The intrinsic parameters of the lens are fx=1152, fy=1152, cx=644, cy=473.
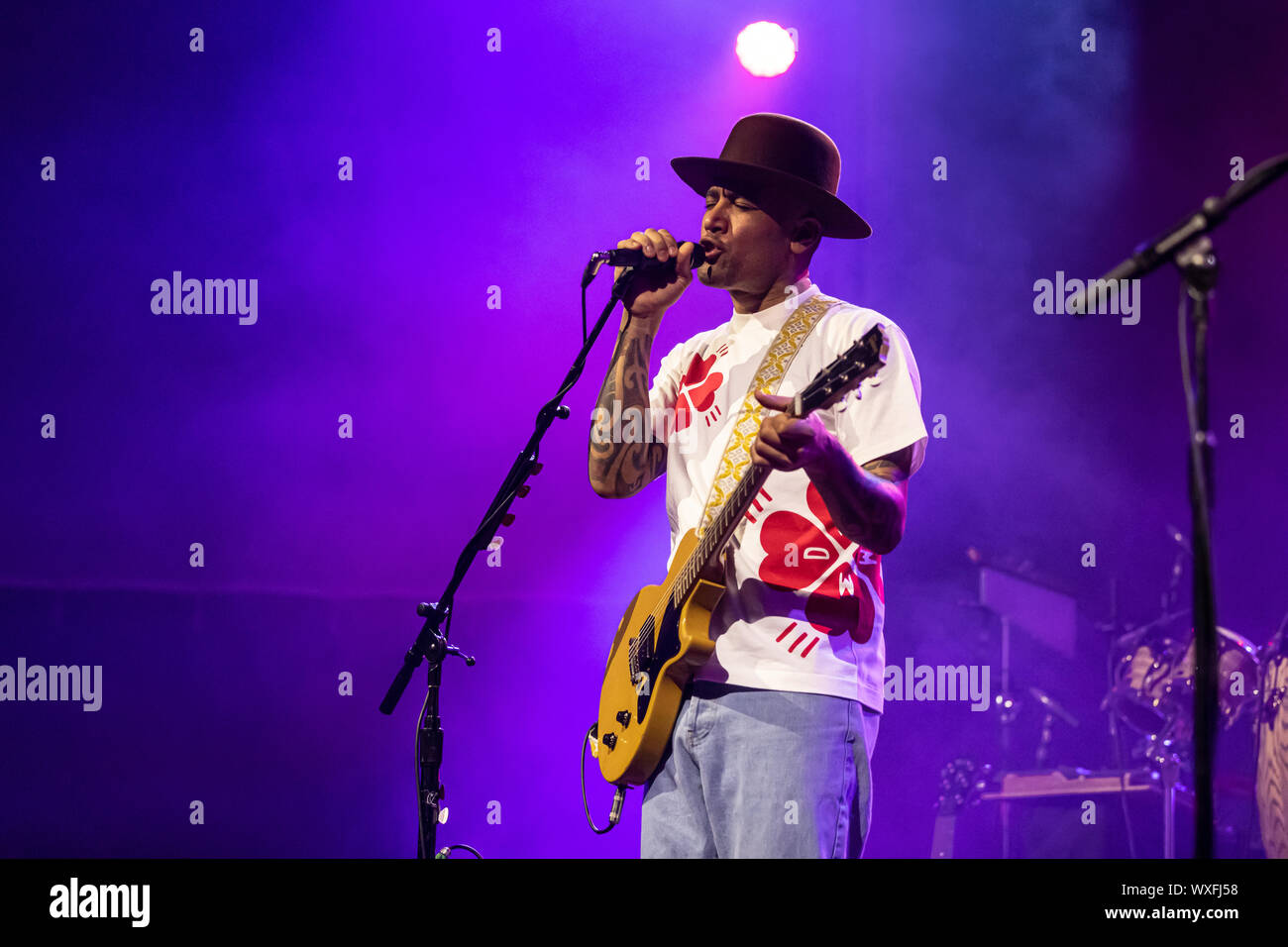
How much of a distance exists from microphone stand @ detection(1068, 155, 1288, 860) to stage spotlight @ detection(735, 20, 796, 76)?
2.62 meters

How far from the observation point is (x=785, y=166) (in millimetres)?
2664

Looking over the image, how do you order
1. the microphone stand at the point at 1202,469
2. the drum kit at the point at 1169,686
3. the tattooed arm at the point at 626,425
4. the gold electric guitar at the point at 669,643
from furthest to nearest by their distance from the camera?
the drum kit at the point at 1169,686
the tattooed arm at the point at 626,425
the gold electric guitar at the point at 669,643
the microphone stand at the point at 1202,469

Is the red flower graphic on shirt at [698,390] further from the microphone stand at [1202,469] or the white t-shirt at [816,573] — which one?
the microphone stand at [1202,469]

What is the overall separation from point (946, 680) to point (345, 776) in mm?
2205

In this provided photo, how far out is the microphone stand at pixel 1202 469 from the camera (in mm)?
1557

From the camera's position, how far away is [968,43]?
411cm

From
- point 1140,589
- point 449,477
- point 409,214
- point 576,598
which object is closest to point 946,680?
point 1140,589

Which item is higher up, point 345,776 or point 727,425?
point 727,425

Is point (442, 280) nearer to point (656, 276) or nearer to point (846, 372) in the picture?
point (656, 276)

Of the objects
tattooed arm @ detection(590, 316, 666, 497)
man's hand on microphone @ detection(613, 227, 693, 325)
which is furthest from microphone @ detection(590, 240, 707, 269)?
tattooed arm @ detection(590, 316, 666, 497)

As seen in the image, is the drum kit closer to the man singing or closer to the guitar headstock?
the man singing

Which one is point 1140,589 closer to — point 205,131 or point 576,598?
point 576,598

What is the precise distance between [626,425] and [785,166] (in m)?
0.70

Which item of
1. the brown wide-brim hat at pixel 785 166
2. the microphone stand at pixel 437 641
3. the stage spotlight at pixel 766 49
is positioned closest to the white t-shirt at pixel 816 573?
the brown wide-brim hat at pixel 785 166
